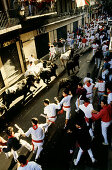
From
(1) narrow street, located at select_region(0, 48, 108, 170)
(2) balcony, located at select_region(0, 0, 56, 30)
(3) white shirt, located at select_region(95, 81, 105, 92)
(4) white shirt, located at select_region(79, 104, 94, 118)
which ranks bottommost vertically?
(1) narrow street, located at select_region(0, 48, 108, 170)

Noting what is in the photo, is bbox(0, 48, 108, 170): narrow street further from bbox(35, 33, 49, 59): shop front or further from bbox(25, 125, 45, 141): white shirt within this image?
bbox(35, 33, 49, 59): shop front

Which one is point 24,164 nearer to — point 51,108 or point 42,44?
point 51,108

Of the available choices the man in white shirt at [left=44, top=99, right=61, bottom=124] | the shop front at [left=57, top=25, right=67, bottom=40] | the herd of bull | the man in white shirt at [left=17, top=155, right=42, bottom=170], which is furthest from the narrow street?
the shop front at [left=57, top=25, right=67, bottom=40]

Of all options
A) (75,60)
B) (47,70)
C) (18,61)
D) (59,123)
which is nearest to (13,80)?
(18,61)

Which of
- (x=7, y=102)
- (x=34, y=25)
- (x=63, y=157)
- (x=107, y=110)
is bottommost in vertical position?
(x=63, y=157)

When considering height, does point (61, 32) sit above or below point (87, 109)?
above

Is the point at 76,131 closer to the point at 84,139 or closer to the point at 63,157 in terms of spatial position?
the point at 84,139

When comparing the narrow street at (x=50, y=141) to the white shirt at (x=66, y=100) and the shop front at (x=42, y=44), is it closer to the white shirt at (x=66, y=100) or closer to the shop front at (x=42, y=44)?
the white shirt at (x=66, y=100)

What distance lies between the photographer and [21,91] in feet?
27.2

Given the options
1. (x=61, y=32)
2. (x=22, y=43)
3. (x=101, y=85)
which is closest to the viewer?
(x=101, y=85)

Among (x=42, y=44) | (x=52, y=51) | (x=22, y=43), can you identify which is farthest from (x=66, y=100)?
(x=42, y=44)

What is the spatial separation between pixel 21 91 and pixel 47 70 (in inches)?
114

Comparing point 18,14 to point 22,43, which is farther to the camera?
point 22,43

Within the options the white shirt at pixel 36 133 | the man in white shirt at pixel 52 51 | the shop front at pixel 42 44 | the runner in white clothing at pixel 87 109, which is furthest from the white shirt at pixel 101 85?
the shop front at pixel 42 44
